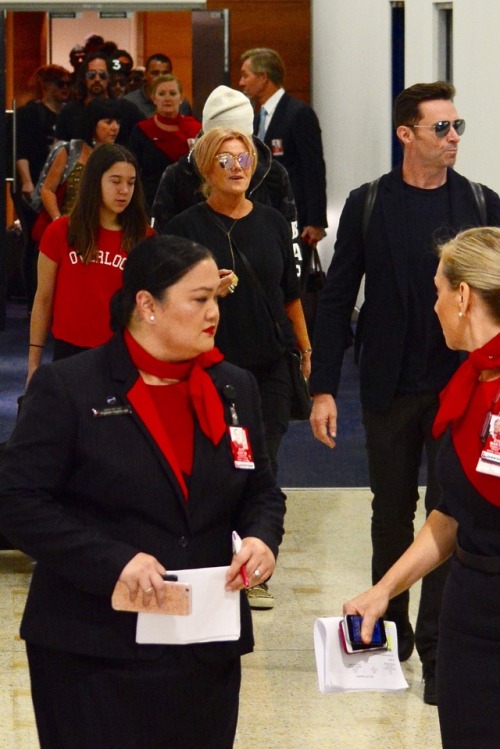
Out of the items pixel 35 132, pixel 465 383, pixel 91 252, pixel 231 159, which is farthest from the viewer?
pixel 35 132

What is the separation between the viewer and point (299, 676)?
16.1 feet

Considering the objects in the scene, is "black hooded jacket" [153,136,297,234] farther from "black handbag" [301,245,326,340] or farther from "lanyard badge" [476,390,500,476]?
"black handbag" [301,245,326,340]

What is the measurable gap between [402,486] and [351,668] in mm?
1936

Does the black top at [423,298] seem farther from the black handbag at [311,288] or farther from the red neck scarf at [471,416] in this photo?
the black handbag at [311,288]

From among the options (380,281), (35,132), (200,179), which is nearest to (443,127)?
(380,281)

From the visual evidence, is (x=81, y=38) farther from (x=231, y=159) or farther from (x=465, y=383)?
(x=465, y=383)

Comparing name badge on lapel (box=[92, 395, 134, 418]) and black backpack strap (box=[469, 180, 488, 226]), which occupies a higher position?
→ black backpack strap (box=[469, 180, 488, 226])

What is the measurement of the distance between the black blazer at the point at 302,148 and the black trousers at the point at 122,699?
761 cm

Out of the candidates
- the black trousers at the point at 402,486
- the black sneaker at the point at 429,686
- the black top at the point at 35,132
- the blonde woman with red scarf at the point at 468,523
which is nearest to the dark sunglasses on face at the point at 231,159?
the black trousers at the point at 402,486

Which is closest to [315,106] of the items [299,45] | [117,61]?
[299,45]

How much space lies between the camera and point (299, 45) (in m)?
15.6

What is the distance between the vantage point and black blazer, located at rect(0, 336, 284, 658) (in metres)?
2.87

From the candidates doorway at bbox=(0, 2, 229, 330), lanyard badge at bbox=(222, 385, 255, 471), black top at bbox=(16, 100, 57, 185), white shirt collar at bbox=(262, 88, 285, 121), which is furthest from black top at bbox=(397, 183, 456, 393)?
doorway at bbox=(0, 2, 229, 330)

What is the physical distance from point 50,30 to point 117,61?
5.50 metres
